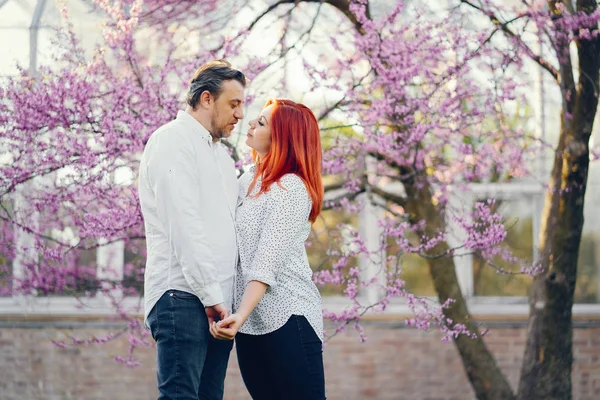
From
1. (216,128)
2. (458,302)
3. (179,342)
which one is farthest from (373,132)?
(179,342)

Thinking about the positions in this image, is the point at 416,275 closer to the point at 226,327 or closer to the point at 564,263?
the point at 564,263

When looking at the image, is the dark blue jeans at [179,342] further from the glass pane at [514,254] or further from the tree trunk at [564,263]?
the glass pane at [514,254]

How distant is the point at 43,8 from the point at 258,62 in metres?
2.61

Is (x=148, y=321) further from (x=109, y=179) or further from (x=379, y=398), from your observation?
(x=379, y=398)

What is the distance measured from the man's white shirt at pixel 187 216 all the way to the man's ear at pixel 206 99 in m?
0.07

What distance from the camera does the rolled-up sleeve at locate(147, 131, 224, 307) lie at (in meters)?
2.47

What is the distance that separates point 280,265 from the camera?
106 inches

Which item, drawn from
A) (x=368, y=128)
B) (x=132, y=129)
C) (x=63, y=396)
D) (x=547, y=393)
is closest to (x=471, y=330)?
(x=547, y=393)

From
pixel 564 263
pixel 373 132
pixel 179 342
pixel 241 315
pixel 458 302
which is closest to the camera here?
pixel 179 342

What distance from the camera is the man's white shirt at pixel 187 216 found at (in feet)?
8.13

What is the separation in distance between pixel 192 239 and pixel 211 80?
56 cm

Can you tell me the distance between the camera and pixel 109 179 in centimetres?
436

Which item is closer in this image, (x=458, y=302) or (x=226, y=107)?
(x=226, y=107)

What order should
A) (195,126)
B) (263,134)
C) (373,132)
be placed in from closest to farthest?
(195,126) < (263,134) < (373,132)
